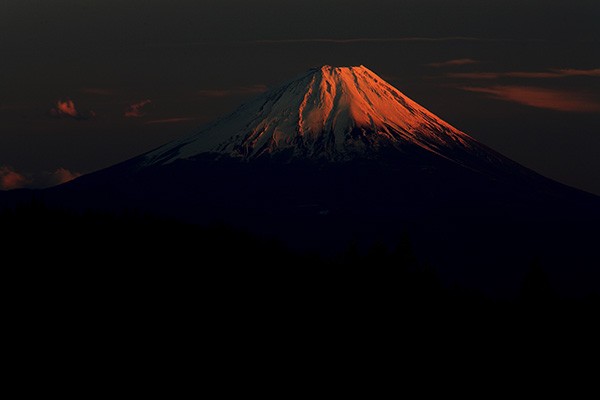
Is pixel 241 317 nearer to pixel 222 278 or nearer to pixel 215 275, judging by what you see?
pixel 222 278

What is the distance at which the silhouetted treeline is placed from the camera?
8269 centimetres

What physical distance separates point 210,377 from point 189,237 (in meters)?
40.4

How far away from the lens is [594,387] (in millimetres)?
70250

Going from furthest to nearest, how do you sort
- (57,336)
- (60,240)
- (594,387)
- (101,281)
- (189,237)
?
(189,237) < (60,240) < (101,281) < (57,336) < (594,387)

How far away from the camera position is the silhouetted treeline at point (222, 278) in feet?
271

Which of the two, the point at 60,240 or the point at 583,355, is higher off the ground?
the point at 60,240

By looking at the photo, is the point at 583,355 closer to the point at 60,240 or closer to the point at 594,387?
the point at 594,387

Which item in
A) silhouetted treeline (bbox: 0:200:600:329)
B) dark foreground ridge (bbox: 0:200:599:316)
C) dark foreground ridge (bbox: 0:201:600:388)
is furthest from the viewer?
dark foreground ridge (bbox: 0:200:599:316)

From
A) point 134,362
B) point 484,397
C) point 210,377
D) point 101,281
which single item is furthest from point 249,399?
point 101,281

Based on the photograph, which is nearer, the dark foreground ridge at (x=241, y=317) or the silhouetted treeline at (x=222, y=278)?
the dark foreground ridge at (x=241, y=317)

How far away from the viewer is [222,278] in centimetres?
9481

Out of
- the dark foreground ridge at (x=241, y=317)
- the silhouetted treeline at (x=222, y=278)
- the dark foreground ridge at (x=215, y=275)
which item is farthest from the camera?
the dark foreground ridge at (x=215, y=275)

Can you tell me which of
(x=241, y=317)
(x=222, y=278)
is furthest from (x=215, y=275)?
(x=241, y=317)

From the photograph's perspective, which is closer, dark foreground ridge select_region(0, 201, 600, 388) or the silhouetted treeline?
dark foreground ridge select_region(0, 201, 600, 388)
